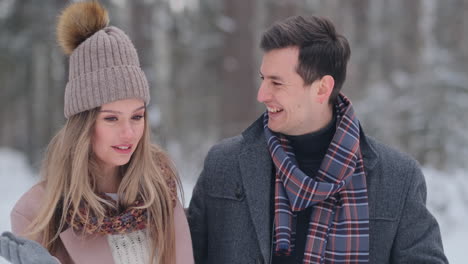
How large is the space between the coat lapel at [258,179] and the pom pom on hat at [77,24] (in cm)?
89

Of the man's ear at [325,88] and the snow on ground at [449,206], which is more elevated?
the man's ear at [325,88]

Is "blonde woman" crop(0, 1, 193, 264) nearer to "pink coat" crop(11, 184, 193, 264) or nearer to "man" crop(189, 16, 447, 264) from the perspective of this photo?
"pink coat" crop(11, 184, 193, 264)

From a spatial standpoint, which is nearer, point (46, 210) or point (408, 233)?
point (46, 210)

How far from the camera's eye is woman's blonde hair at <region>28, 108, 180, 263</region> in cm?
226

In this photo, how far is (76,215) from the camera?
2.27 m

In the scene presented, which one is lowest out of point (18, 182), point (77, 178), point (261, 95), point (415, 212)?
point (18, 182)

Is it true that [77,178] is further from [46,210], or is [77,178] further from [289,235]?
[289,235]

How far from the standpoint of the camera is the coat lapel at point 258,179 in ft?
8.13

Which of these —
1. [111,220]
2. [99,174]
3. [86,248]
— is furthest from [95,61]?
[86,248]

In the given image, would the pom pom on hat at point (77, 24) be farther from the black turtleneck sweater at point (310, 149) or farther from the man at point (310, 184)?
the black turtleneck sweater at point (310, 149)

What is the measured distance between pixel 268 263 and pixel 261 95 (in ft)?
2.47

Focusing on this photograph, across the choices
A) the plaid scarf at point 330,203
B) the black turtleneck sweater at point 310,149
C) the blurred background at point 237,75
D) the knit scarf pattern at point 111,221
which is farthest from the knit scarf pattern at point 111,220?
the blurred background at point 237,75

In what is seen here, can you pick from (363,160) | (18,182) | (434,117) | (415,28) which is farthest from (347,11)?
(363,160)

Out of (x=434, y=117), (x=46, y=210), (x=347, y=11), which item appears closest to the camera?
(x=46, y=210)
